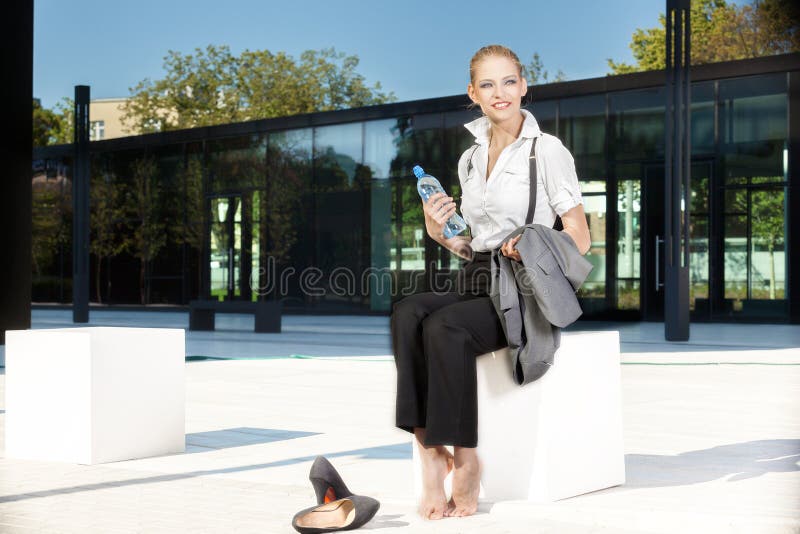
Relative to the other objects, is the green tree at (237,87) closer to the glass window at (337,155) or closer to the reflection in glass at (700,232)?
the glass window at (337,155)

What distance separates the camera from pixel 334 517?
13.8 feet

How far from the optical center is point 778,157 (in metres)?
23.6

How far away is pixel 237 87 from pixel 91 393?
48.9 m

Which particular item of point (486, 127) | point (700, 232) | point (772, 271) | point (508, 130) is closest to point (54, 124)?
point (700, 232)

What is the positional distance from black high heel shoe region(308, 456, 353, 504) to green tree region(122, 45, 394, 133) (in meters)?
48.2

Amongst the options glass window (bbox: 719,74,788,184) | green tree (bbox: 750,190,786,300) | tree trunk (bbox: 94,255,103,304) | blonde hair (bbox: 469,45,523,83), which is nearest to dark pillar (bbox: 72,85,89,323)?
tree trunk (bbox: 94,255,103,304)

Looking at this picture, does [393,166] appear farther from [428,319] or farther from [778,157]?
[428,319]

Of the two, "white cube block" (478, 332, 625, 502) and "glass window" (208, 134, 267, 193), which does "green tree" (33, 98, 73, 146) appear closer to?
"glass window" (208, 134, 267, 193)

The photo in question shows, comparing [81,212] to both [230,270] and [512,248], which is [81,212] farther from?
[512,248]

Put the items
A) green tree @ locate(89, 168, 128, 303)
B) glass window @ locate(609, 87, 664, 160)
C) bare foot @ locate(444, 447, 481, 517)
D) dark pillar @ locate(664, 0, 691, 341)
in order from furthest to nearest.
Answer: green tree @ locate(89, 168, 128, 303), glass window @ locate(609, 87, 664, 160), dark pillar @ locate(664, 0, 691, 341), bare foot @ locate(444, 447, 481, 517)

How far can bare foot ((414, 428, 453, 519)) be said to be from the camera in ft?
14.6

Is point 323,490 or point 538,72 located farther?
point 538,72

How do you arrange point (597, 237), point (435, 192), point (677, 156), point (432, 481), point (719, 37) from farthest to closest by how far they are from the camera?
point (719, 37)
point (597, 237)
point (677, 156)
point (435, 192)
point (432, 481)

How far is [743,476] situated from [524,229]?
2.00 meters
